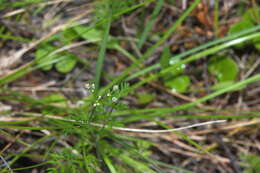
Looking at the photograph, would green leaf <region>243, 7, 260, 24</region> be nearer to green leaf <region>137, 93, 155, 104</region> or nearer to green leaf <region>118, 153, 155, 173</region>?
green leaf <region>137, 93, 155, 104</region>

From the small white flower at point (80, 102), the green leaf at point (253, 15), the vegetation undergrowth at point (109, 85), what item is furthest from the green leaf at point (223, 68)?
the small white flower at point (80, 102)

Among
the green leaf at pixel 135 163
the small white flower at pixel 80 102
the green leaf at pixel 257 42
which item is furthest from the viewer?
the green leaf at pixel 257 42

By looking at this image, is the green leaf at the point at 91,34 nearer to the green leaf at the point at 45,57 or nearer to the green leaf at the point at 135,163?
the green leaf at the point at 45,57

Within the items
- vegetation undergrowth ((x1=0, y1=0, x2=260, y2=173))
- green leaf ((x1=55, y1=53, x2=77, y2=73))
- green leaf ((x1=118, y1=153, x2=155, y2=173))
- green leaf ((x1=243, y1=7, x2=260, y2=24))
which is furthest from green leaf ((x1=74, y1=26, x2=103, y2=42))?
green leaf ((x1=243, y1=7, x2=260, y2=24))

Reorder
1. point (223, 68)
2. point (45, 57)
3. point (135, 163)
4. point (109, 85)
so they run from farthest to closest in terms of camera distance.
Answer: point (223, 68) < point (45, 57) < point (109, 85) < point (135, 163)

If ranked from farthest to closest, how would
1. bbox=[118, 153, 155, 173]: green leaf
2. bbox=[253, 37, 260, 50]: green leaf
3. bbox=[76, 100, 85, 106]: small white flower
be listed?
bbox=[253, 37, 260, 50]: green leaf → bbox=[76, 100, 85, 106]: small white flower → bbox=[118, 153, 155, 173]: green leaf

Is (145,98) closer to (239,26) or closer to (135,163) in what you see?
(135,163)

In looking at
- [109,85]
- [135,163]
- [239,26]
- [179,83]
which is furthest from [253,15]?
[135,163]
